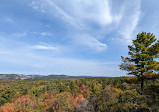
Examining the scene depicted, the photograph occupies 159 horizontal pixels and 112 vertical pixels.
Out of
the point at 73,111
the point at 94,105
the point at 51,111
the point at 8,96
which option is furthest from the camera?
the point at 8,96

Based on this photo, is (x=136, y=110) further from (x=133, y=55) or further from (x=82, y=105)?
(x=133, y=55)

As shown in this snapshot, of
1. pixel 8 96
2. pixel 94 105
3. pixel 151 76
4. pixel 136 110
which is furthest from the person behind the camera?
pixel 8 96

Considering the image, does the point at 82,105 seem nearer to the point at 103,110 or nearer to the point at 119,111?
the point at 103,110

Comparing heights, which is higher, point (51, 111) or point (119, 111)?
point (119, 111)

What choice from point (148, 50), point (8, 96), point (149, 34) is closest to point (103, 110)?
point (148, 50)

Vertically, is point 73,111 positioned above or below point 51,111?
above

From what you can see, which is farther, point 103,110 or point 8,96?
point 8,96

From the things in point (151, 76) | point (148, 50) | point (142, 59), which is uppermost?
point (148, 50)

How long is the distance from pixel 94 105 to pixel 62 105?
388 cm

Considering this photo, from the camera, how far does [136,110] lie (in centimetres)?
773

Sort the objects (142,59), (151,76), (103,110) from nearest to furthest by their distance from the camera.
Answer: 1. (103,110)
2. (151,76)
3. (142,59)

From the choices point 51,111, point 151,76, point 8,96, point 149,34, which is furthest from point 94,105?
point 8,96

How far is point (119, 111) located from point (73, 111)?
17.6 feet

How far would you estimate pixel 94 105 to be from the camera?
10.0 meters
